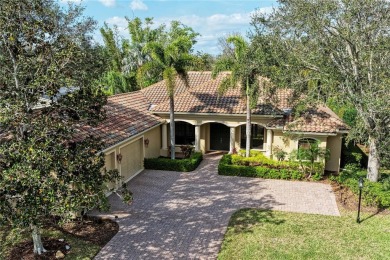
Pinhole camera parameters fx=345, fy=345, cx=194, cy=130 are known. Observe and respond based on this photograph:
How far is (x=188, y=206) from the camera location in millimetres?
16016

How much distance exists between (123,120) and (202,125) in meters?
6.66

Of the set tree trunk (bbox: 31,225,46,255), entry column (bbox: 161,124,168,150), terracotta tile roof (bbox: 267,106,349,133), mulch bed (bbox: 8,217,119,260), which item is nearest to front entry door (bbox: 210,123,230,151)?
entry column (bbox: 161,124,168,150)

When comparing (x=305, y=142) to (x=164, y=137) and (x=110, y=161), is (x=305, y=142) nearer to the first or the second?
(x=164, y=137)

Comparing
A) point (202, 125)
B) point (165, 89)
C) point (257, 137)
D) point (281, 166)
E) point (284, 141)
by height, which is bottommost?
point (281, 166)

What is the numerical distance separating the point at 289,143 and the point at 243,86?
457 cm

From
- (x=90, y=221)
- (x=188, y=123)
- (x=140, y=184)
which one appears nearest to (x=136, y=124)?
(x=140, y=184)

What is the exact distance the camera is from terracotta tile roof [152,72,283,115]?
22.5 m

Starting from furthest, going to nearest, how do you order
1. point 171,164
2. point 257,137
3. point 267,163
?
point 257,137
point 171,164
point 267,163

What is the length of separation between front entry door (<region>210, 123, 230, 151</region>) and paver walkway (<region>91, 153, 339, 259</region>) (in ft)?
12.9

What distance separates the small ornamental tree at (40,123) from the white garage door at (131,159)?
26.9ft

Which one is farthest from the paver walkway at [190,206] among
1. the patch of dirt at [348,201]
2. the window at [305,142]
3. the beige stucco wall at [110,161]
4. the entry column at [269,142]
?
the entry column at [269,142]

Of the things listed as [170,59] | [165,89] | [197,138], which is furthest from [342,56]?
[165,89]

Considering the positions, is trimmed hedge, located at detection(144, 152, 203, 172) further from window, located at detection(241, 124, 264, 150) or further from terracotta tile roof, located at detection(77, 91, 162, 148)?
window, located at detection(241, 124, 264, 150)

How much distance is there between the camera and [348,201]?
1645 cm
